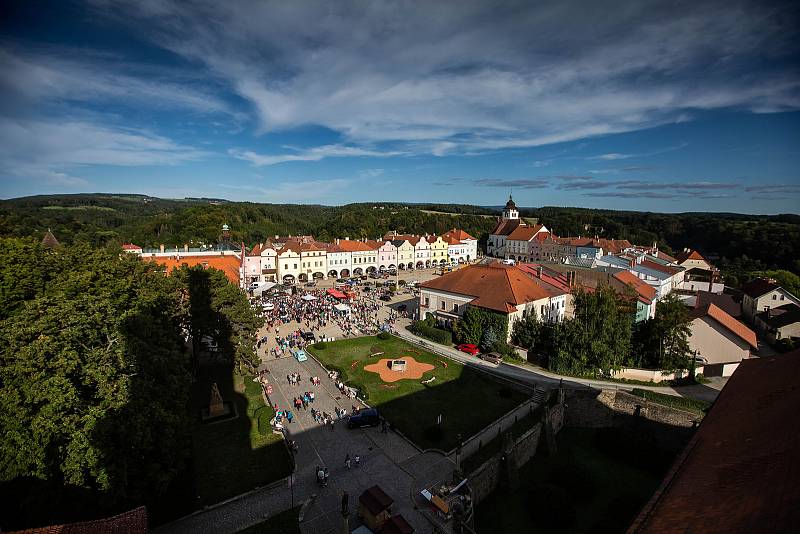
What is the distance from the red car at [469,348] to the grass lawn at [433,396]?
2050mm

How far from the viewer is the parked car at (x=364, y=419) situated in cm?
2016

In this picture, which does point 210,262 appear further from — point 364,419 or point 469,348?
point 364,419

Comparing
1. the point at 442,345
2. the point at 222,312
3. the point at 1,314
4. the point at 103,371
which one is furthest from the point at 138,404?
the point at 442,345

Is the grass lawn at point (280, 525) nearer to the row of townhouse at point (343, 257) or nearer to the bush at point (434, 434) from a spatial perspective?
the bush at point (434, 434)

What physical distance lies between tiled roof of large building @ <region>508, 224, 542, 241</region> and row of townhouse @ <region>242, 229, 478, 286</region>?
36.2ft

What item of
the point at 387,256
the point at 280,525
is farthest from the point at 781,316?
the point at 387,256

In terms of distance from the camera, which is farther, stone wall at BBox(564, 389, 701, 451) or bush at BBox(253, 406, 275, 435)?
stone wall at BBox(564, 389, 701, 451)

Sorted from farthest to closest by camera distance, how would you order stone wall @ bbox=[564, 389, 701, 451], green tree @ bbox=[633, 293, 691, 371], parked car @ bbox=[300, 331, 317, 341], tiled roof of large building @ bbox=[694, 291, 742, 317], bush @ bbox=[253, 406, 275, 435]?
tiled roof of large building @ bbox=[694, 291, 742, 317], parked car @ bbox=[300, 331, 317, 341], green tree @ bbox=[633, 293, 691, 371], stone wall @ bbox=[564, 389, 701, 451], bush @ bbox=[253, 406, 275, 435]

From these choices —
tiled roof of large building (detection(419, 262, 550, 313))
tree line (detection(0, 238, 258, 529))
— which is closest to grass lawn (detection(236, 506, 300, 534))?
tree line (detection(0, 238, 258, 529))

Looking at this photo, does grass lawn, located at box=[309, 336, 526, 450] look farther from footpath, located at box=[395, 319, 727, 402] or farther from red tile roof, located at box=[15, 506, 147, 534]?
red tile roof, located at box=[15, 506, 147, 534]

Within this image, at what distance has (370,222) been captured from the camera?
116 meters

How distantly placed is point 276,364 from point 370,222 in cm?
8913

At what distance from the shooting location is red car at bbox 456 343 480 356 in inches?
1187

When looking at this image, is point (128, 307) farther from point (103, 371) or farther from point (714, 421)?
point (714, 421)
